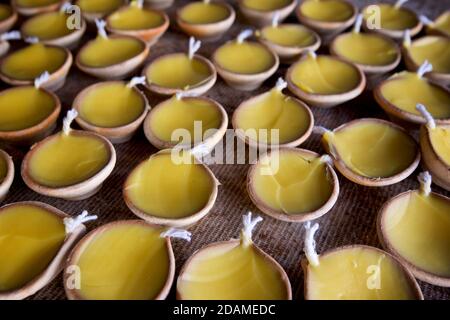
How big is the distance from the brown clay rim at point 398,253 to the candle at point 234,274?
0.70 feet

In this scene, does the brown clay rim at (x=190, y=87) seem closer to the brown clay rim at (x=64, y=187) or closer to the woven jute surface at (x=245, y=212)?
the woven jute surface at (x=245, y=212)

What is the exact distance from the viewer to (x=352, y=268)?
792 millimetres

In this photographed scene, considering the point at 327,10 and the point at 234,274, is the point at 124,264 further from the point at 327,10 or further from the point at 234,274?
the point at 327,10

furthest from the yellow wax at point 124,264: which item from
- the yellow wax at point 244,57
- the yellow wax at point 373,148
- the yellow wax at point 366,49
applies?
the yellow wax at point 366,49

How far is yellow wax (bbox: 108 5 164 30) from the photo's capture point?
1371mm

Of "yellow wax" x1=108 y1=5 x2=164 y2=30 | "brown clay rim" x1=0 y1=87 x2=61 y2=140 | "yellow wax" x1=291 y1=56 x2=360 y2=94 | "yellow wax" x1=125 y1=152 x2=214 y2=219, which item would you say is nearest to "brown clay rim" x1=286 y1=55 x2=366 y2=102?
"yellow wax" x1=291 y1=56 x2=360 y2=94

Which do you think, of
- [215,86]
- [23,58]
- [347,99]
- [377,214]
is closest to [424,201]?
[377,214]

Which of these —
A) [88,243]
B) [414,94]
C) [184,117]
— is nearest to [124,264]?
[88,243]

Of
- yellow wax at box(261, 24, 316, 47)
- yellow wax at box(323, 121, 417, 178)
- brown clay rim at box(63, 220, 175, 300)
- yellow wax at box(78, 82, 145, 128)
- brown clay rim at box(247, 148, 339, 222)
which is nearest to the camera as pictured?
brown clay rim at box(63, 220, 175, 300)

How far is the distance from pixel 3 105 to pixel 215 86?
21.7 inches

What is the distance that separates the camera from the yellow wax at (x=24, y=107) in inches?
42.0

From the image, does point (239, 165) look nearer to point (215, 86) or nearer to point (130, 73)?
point (215, 86)

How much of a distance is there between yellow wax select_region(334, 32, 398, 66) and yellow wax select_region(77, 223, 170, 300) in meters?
0.79

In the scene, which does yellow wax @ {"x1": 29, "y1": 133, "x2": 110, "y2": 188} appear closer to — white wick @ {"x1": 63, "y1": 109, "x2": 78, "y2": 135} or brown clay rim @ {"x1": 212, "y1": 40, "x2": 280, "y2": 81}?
white wick @ {"x1": 63, "y1": 109, "x2": 78, "y2": 135}
